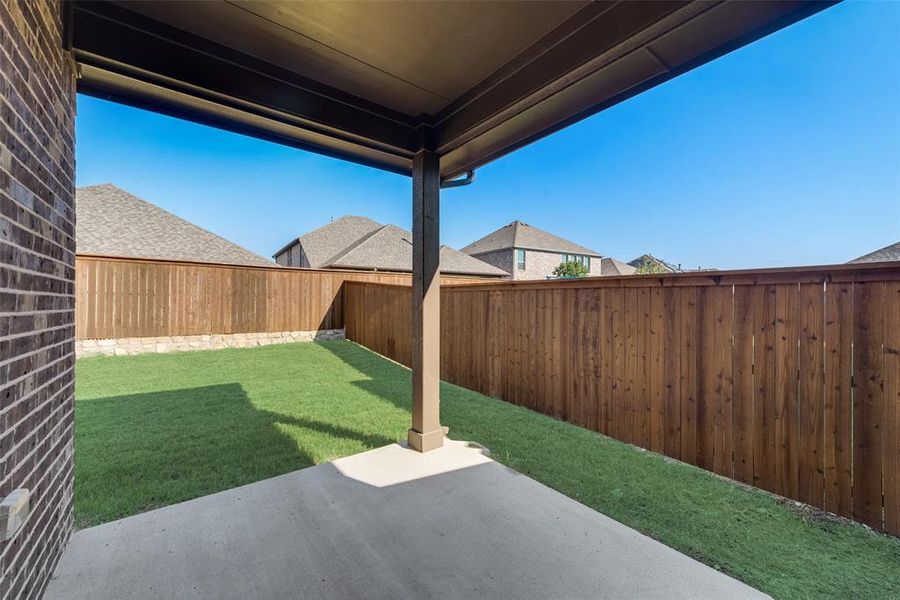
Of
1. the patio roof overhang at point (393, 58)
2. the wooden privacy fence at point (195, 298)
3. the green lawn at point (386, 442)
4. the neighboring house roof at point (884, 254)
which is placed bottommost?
the green lawn at point (386, 442)

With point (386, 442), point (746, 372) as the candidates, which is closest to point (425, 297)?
point (386, 442)

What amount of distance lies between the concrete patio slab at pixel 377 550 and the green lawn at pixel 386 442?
0.85 ft

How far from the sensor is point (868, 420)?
90.4 inches

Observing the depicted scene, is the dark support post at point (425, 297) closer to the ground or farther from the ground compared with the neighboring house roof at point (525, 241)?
closer to the ground

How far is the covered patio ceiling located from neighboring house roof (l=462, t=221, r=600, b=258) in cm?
2095

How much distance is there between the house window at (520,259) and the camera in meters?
23.4

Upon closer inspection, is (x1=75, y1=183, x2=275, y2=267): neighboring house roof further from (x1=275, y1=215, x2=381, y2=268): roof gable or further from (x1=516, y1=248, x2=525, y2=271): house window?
(x1=516, y1=248, x2=525, y2=271): house window

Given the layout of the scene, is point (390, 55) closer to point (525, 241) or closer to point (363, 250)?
point (363, 250)

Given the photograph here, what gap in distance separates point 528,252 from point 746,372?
21475 millimetres

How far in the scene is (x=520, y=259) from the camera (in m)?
23.6

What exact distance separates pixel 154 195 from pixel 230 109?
49.2ft

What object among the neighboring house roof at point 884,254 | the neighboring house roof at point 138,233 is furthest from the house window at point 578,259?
the neighboring house roof at point 884,254

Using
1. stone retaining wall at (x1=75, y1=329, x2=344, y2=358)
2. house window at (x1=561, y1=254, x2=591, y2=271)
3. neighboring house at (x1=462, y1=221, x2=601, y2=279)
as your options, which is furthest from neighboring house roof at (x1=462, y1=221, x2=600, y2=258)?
stone retaining wall at (x1=75, y1=329, x2=344, y2=358)

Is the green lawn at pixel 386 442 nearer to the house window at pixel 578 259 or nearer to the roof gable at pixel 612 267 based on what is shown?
the house window at pixel 578 259
